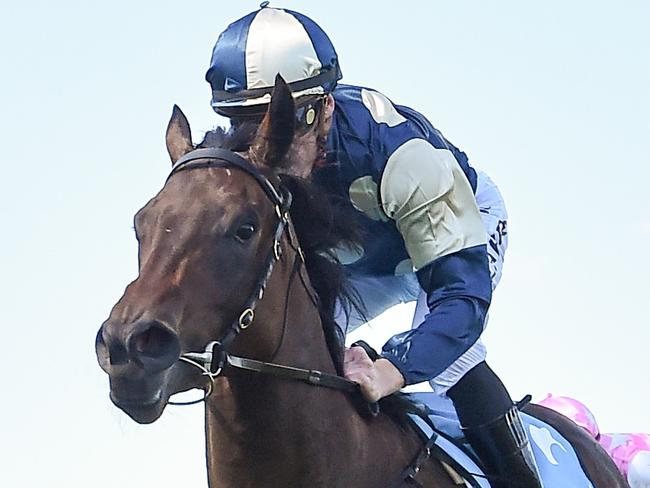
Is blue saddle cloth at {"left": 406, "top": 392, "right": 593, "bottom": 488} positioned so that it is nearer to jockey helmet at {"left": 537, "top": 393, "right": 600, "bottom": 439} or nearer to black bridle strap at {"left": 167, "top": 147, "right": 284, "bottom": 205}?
black bridle strap at {"left": 167, "top": 147, "right": 284, "bottom": 205}

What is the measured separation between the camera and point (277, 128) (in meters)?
3.81

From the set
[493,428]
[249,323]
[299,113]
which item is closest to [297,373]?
[249,323]

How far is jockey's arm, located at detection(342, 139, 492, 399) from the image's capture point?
4.09 meters

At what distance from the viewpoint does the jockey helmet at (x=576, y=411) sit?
6.82 meters

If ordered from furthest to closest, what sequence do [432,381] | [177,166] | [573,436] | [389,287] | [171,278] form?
1. [573,436]
2. [389,287]
3. [432,381]
4. [177,166]
5. [171,278]

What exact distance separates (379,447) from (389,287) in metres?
1.03

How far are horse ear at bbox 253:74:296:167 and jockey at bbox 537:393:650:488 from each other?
2876mm

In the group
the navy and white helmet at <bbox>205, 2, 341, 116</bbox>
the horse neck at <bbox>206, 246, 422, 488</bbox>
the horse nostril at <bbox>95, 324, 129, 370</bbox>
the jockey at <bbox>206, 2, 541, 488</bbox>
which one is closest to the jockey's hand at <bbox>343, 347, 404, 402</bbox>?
the jockey at <bbox>206, 2, 541, 488</bbox>

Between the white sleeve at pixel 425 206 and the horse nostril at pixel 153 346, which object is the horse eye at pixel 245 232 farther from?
the white sleeve at pixel 425 206

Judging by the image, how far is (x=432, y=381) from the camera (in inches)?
175

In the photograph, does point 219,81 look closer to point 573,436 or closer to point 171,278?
point 171,278

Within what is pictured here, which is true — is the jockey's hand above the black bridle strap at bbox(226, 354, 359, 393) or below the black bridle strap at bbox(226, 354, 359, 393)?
below

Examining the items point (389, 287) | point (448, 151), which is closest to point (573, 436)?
point (389, 287)

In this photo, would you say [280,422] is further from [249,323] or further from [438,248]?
[438,248]
